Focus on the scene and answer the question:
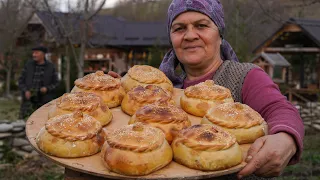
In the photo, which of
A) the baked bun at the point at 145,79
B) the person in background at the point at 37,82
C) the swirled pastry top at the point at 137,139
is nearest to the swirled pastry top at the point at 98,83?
the baked bun at the point at 145,79

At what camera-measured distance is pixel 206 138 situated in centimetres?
172

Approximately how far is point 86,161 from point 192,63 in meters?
1.16

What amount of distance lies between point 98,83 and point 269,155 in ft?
4.31

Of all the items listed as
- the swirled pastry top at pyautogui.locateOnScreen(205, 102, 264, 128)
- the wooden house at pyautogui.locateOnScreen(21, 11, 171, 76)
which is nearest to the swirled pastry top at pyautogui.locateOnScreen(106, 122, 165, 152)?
the swirled pastry top at pyautogui.locateOnScreen(205, 102, 264, 128)

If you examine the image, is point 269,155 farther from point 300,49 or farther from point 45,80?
point 300,49

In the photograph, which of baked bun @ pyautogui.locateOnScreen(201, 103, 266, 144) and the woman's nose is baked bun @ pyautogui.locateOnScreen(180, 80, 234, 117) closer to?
baked bun @ pyautogui.locateOnScreen(201, 103, 266, 144)

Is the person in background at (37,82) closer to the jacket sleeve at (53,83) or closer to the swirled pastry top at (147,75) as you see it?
the jacket sleeve at (53,83)

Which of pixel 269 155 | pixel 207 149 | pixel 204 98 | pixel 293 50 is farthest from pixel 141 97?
pixel 293 50

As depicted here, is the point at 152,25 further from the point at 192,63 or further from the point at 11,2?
the point at 192,63

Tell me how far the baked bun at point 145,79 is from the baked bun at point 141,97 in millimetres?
200

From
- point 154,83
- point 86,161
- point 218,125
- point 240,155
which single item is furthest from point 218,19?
point 86,161

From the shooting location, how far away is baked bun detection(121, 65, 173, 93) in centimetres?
264

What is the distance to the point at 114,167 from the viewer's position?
161 centimetres

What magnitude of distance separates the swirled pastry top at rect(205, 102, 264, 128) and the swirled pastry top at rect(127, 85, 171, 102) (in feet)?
1.34
